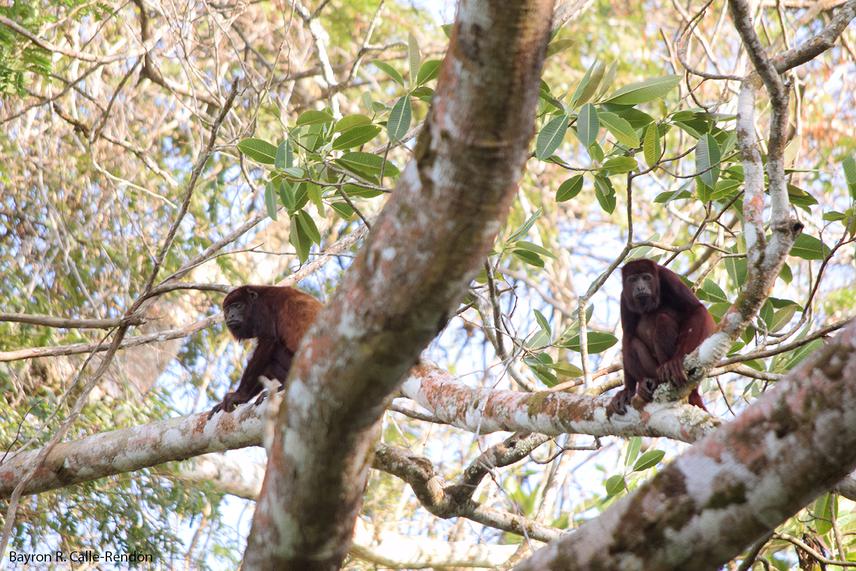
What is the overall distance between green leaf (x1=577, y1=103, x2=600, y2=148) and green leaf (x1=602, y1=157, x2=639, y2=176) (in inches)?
13.0

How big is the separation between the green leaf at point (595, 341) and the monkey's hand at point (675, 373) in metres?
0.97

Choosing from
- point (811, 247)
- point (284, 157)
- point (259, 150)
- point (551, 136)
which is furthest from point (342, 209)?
point (811, 247)

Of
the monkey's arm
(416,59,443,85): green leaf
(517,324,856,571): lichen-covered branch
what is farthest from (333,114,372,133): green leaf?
(517,324,856,571): lichen-covered branch

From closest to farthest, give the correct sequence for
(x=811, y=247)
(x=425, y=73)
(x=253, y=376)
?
(x=811, y=247) < (x=425, y=73) < (x=253, y=376)

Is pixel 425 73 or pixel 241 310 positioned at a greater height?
pixel 241 310

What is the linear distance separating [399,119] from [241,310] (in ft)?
9.62

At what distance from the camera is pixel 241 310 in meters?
→ 7.13

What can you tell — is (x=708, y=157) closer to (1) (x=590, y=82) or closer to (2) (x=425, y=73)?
(1) (x=590, y=82)

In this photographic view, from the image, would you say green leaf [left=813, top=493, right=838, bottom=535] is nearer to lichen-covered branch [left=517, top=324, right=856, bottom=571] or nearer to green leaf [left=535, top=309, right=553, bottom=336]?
green leaf [left=535, top=309, right=553, bottom=336]

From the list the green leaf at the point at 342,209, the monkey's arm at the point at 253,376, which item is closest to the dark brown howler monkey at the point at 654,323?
the green leaf at the point at 342,209

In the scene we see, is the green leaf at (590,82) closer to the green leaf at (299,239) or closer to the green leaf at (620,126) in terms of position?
the green leaf at (620,126)

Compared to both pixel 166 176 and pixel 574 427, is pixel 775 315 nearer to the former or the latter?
pixel 574 427

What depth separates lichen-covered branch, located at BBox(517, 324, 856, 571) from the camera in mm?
1987

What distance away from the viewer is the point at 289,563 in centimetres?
283
